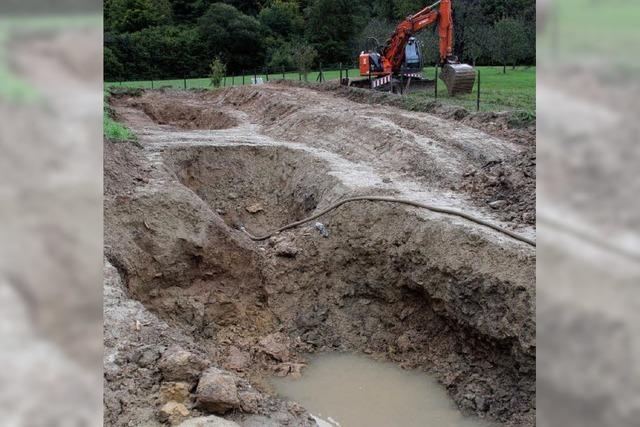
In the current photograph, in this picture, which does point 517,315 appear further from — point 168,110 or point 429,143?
point 168,110

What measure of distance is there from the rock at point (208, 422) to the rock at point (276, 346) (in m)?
3.77

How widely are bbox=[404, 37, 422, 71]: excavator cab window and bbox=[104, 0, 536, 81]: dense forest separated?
23.1 m

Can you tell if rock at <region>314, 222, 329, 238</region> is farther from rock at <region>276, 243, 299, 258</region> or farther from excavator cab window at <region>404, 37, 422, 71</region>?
excavator cab window at <region>404, 37, 422, 71</region>

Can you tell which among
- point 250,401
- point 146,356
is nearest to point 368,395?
point 250,401

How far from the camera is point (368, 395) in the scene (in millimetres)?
8281

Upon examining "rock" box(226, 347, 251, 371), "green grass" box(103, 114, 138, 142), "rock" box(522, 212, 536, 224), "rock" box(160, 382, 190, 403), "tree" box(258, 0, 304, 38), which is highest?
"tree" box(258, 0, 304, 38)

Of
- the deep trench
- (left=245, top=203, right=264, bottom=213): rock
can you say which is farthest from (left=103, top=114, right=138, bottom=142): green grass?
the deep trench

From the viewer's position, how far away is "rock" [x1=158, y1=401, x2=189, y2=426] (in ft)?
16.8

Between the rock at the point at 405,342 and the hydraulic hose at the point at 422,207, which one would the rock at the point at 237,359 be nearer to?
the rock at the point at 405,342

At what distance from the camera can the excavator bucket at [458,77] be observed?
70.3 ft

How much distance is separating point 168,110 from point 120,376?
22338 millimetres

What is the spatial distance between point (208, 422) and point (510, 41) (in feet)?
130
